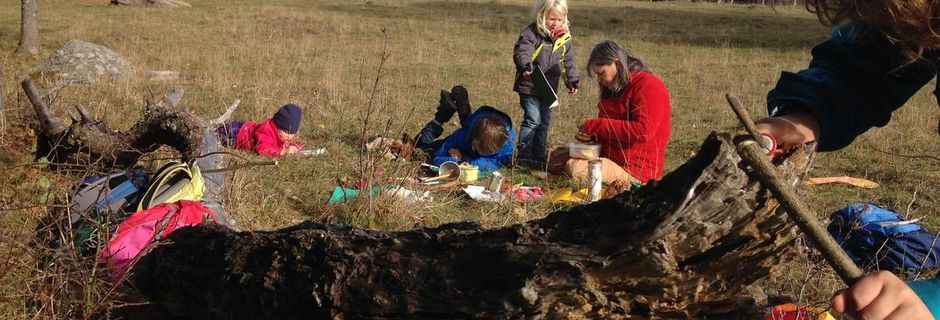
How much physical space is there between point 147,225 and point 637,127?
408 cm

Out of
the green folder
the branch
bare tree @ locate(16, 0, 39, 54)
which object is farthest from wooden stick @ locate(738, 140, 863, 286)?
bare tree @ locate(16, 0, 39, 54)

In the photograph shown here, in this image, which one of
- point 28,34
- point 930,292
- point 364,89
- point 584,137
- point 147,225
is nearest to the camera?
point 930,292

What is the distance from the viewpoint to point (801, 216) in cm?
134

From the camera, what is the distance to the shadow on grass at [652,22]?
2042cm

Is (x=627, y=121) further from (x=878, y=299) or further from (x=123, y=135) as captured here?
(x=878, y=299)

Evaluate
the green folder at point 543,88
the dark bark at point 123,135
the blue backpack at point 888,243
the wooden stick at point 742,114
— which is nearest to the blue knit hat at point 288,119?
the dark bark at point 123,135

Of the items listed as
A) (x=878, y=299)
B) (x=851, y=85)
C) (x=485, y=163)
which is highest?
(x=851, y=85)

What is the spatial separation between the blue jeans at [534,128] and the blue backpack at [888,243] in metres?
3.57

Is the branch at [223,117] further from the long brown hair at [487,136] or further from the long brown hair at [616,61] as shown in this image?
the long brown hair at [616,61]

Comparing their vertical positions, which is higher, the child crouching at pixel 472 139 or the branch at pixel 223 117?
the branch at pixel 223 117

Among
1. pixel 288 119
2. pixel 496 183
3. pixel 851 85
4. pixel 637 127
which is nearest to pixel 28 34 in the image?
pixel 288 119

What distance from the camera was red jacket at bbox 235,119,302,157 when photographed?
693 cm

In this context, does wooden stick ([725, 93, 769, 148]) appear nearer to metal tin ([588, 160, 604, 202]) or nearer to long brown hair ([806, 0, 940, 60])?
long brown hair ([806, 0, 940, 60])

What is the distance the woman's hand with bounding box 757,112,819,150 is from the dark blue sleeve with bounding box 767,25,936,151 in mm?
27
